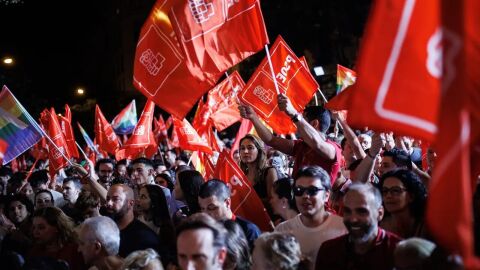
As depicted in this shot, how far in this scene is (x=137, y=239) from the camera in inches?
242

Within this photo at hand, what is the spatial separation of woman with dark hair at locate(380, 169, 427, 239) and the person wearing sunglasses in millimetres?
360

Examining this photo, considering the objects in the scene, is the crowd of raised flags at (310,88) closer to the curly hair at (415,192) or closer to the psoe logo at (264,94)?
the psoe logo at (264,94)

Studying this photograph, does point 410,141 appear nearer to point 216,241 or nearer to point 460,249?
point 216,241

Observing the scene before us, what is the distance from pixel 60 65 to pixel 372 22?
4683 cm

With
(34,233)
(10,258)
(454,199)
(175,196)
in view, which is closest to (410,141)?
(175,196)

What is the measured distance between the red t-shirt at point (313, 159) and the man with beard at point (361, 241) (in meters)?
2.07

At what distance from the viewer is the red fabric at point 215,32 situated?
6816 millimetres

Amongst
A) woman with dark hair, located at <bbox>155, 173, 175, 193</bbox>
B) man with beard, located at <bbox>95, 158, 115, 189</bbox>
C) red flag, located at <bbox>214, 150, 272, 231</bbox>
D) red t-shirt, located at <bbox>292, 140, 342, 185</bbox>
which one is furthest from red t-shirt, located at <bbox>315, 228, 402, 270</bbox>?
man with beard, located at <bbox>95, 158, 115, 189</bbox>

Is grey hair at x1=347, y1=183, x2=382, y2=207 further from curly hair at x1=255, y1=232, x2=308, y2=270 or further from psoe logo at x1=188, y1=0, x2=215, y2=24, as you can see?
psoe logo at x1=188, y1=0, x2=215, y2=24

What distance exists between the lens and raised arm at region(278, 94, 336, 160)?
6.39 meters

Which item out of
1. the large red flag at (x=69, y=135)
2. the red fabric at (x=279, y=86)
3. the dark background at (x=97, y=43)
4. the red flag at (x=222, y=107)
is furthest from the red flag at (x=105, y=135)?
the dark background at (x=97, y=43)

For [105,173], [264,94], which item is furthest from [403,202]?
[105,173]

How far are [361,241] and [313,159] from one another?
2.38 metres

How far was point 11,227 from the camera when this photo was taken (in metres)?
8.23
